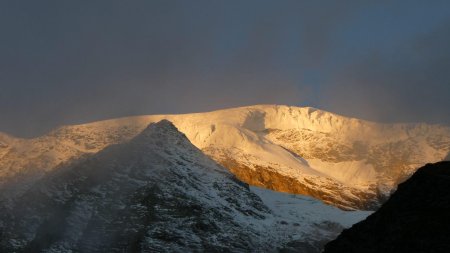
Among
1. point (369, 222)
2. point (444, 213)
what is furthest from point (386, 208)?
point (444, 213)

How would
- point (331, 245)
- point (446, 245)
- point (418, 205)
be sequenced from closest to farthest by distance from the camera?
point (446, 245)
point (418, 205)
point (331, 245)

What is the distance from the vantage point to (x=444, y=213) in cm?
4522

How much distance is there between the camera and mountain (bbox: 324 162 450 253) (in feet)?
145

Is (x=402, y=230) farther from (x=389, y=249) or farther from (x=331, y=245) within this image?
(x=331, y=245)

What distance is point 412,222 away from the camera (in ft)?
149

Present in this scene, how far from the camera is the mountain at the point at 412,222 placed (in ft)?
145

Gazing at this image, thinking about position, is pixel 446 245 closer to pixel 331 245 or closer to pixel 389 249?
pixel 389 249

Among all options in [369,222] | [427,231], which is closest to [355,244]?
[369,222]

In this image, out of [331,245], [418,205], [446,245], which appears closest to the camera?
[446,245]

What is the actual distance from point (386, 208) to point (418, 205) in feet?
7.86

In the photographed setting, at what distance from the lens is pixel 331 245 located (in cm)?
4988

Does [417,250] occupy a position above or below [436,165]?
below

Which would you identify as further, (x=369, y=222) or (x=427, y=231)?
(x=369, y=222)

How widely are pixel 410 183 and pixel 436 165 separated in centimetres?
216
